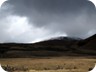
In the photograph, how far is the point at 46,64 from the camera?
10.9 ft

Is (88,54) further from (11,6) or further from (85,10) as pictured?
(11,6)

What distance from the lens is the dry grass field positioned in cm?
329

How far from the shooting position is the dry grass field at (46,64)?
3.29 meters

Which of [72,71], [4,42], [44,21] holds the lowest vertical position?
[72,71]

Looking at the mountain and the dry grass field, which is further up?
the mountain

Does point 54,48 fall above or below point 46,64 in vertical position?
above

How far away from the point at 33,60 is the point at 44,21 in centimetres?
48

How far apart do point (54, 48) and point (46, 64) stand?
0.66 ft

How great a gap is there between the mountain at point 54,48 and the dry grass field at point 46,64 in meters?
0.06

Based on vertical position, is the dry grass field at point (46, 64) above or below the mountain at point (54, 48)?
below

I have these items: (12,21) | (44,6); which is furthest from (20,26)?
(44,6)

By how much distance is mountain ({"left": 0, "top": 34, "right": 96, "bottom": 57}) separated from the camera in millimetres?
3312

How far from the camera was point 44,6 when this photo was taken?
350cm

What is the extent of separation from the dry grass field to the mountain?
6 cm
